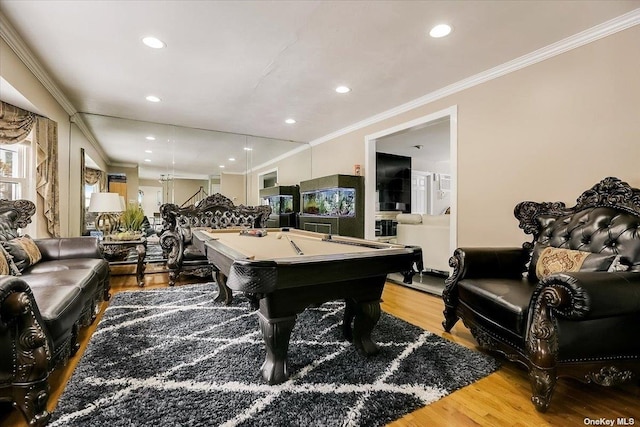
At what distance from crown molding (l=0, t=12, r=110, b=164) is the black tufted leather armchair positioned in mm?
4049

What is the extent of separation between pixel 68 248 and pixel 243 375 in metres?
2.33

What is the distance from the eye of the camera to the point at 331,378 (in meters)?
1.70

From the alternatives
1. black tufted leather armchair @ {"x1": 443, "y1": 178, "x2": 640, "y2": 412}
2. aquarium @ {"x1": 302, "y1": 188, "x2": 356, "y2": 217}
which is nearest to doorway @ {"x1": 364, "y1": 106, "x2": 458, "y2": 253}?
aquarium @ {"x1": 302, "y1": 188, "x2": 356, "y2": 217}

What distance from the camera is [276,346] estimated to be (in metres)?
1.66

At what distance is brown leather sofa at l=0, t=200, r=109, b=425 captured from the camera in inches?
48.9

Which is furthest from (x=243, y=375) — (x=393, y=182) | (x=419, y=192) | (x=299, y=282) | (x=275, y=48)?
(x=419, y=192)

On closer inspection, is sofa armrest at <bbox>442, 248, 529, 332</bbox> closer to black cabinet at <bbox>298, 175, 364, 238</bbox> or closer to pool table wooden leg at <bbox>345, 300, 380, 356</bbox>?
pool table wooden leg at <bbox>345, 300, 380, 356</bbox>

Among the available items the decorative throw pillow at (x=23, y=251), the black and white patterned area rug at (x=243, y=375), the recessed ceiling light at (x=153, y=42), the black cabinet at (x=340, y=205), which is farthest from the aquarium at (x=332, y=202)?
the decorative throw pillow at (x=23, y=251)

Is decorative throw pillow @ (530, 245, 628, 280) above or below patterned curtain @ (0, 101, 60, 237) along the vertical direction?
below

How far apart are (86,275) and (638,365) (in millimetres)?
3596

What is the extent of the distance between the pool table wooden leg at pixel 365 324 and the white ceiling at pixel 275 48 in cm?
215

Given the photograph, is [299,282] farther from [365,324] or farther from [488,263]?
[488,263]

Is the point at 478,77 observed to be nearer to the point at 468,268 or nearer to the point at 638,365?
the point at 468,268

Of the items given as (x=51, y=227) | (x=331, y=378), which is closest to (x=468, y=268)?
(x=331, y=378)
